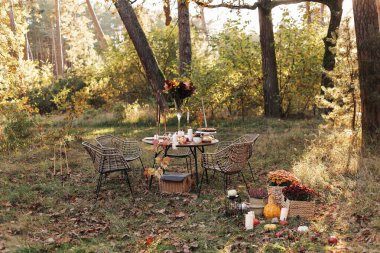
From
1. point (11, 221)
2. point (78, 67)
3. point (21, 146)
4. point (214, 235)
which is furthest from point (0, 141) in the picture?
point (78, 67)

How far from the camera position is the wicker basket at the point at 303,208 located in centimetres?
528

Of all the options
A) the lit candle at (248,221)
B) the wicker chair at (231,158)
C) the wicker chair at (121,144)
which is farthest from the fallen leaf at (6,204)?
the lit candle at (248,221)

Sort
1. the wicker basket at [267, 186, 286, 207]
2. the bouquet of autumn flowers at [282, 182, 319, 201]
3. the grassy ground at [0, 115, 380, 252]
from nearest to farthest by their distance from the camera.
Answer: the grassy ground at [0, 115, 380, 252]
the bouquet of autumn flowers at [282, 182, 319, 201]
the wicker basket at [267, 186, 286, 207]

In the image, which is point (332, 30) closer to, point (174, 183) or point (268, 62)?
point (268, 62)

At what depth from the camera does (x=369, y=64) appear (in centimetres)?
782

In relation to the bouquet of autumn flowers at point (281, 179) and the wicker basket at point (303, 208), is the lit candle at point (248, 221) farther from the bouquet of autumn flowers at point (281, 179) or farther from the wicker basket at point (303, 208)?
the bouquet of autumn flowers at point (281, 179)

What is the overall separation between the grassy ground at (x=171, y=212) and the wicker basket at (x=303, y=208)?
0.11 m

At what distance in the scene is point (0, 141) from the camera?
9438 mm

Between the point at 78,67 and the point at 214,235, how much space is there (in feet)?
58.6

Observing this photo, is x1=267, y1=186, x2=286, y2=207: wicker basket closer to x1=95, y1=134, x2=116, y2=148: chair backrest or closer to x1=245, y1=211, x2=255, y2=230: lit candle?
x1=245, y1=211, x2=255, y2=230: lit candle

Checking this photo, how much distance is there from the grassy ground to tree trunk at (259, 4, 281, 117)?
4.20 meters

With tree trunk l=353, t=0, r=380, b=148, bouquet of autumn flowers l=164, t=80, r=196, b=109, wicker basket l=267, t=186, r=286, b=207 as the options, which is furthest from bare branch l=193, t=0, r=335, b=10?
wicker basket l=267, t=186, r=286, b=207

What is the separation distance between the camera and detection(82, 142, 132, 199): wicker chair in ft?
21.1

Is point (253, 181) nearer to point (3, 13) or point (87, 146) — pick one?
point (87, 146)
